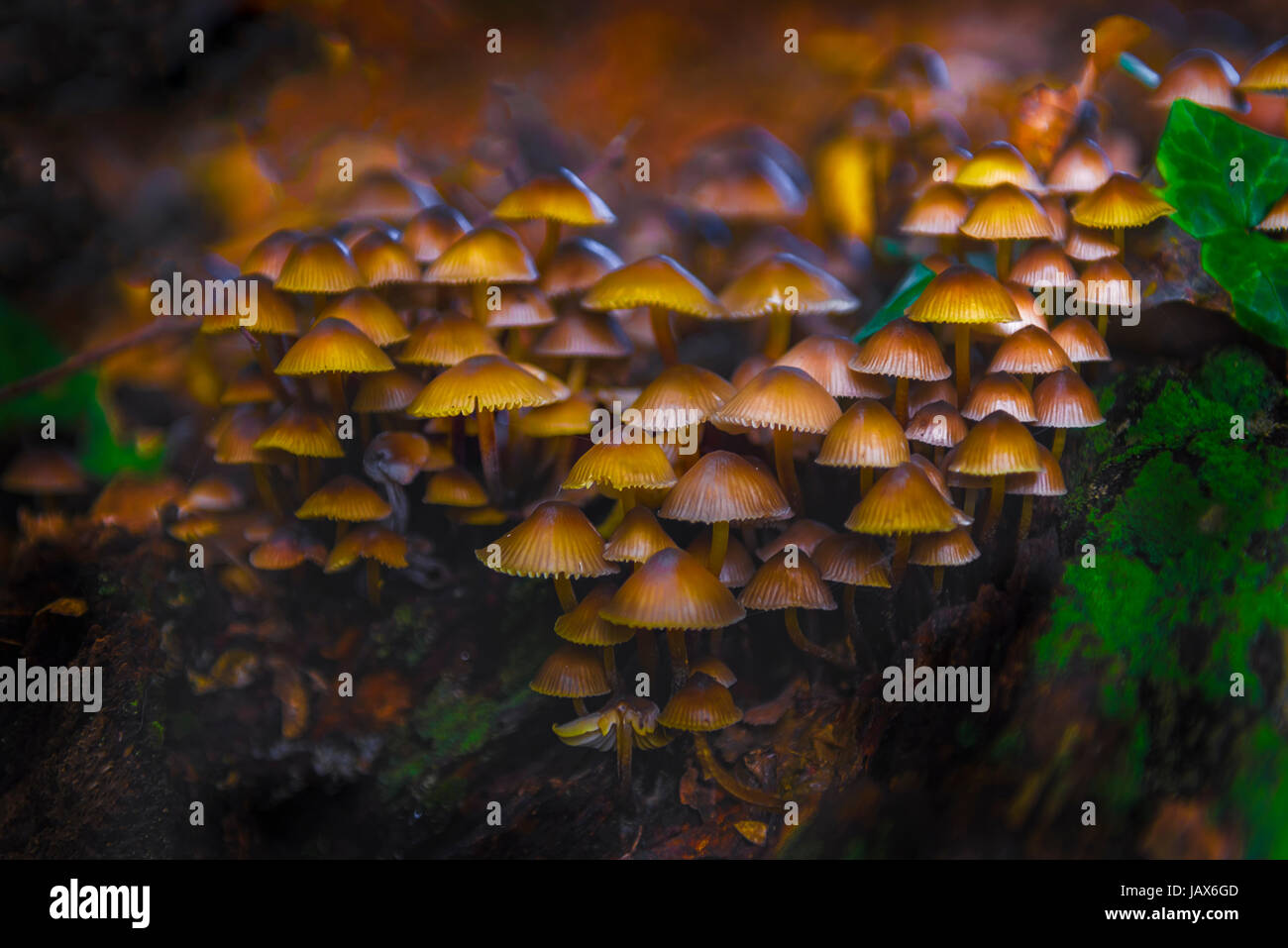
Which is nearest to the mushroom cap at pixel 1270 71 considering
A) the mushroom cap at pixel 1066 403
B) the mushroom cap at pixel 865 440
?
the mushroom cap at pixel 1066 403

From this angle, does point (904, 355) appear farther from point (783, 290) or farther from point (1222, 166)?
point (1222, 166)

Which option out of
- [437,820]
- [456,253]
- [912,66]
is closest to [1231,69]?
[912,66]

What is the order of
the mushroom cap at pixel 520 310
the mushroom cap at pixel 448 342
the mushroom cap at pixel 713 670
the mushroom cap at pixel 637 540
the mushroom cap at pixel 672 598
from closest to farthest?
the mushroom cap at pixel 672 598 → the mushroom cap at pixel 637 540 → the mushroom cap at pixel 713 670 → the mushroom cap at pixel 448 342 → the mushroom cap at pixel 520 310

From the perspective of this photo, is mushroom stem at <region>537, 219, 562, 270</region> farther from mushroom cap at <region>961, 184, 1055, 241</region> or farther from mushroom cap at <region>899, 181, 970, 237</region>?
mushroom cap at <region>961, 184, 1055, 241</region>

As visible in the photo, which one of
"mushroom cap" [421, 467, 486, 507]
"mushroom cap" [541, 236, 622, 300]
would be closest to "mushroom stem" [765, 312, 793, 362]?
"mushroom cap" [541, 236, 622, 300]

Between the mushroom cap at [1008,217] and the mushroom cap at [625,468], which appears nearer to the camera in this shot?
the mushroom cap at [625,468]

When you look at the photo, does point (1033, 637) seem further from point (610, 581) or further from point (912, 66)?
point (912, 66)

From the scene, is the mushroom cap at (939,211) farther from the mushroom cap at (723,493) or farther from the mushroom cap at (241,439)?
the mushroom cap at (241,439)

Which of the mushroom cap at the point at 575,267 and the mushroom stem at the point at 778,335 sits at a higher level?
the mushroom cap at the point at 575,267
